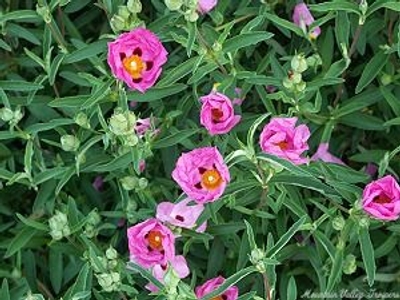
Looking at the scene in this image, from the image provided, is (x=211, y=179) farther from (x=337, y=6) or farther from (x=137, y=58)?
(x=337, y=6)

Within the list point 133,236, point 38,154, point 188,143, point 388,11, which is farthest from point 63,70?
point 388,11

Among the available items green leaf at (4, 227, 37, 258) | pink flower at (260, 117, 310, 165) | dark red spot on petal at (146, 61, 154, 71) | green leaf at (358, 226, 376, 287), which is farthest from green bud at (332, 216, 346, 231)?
green leaf at (4, 227, 37, 258)

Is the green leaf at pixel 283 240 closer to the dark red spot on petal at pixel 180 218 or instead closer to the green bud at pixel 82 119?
the dark red spot on petal at pixel 180 218

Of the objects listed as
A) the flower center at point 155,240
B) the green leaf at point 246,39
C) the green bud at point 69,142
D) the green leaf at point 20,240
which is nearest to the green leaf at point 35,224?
the green leaf at point 20,240

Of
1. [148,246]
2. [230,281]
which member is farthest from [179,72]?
[230,281]

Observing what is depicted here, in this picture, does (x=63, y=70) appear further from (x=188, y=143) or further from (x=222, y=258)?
(x=222, y=258)
